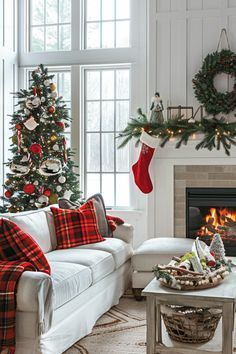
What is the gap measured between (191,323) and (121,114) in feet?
12.2

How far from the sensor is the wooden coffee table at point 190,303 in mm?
3227

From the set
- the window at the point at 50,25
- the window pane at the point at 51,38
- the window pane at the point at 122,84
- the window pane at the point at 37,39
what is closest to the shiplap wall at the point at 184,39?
the window pane at the point at 122,84

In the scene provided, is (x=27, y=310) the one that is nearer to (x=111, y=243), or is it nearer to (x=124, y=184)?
(x=111, y=243)

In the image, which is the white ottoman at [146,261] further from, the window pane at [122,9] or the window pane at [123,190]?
the window pane at [122,9]

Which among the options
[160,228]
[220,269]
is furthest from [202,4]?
[220,269]

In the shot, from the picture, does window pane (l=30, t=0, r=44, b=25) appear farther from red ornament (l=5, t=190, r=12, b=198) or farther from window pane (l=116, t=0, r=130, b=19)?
red ornament (l=5, t=190, r=12, b=198)

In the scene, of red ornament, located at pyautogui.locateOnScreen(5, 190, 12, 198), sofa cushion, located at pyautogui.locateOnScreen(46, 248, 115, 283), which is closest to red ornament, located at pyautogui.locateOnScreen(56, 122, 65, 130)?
red ornament, located at pyautogui.locateOnScreen(5, 190, 12, 198)

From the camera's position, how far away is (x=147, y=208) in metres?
6.06

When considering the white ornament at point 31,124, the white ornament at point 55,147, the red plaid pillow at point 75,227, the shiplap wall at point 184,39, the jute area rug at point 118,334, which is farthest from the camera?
the white ornament at point 55,147

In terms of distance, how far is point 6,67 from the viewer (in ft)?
22.0

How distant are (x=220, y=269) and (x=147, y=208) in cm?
247

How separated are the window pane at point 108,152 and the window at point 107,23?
1.14m

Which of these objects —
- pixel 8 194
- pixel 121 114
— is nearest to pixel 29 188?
pixel 8 194

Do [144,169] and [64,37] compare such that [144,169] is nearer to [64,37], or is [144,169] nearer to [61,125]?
[61,125]
